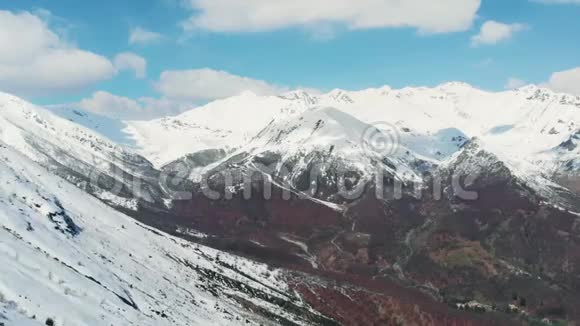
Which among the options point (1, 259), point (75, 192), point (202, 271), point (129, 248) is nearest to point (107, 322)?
point (1, 259)

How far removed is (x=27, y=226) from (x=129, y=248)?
126 feet

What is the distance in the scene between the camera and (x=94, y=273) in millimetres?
54375

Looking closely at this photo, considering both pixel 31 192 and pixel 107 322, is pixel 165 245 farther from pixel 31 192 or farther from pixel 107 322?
pixel 107 322

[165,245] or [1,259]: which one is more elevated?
[1,259]

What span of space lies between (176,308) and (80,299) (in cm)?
2756

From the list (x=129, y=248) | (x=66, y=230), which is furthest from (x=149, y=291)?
(x=129, y=248)

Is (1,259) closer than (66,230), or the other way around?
(1,259)

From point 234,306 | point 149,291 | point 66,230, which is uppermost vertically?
point 66,230

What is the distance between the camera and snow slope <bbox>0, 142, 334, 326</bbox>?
35.8 meters

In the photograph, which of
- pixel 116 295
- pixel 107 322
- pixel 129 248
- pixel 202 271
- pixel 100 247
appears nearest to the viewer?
pixel 107 322

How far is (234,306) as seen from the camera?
95.6 m

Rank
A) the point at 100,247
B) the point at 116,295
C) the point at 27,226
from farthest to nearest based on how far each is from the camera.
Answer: the point at 100,247 → the point at 27,226 → the point at 116,295

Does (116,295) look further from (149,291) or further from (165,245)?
(165,245)

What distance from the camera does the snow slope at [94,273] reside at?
35812 millimetres
